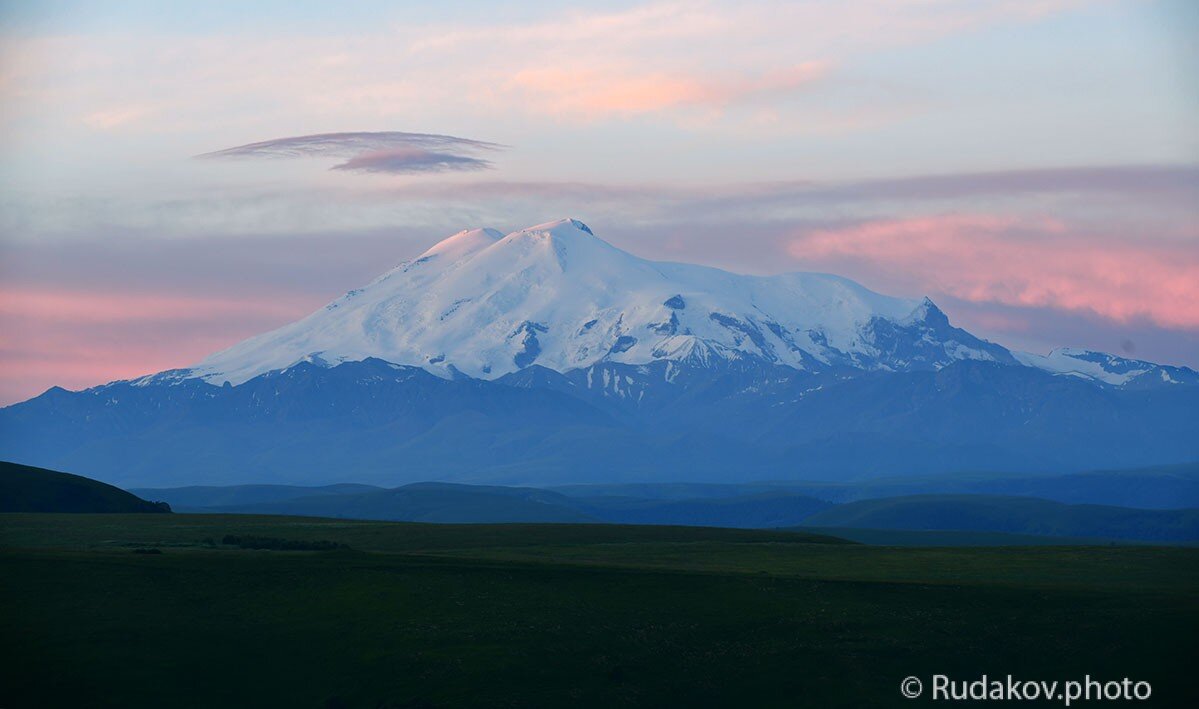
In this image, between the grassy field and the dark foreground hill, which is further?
the dark foreground hill

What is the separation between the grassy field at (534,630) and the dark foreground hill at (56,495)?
54.8 meters

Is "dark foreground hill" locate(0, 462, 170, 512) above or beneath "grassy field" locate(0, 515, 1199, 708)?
above

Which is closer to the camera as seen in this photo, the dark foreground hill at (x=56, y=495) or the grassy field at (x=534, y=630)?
the grassy field at (x=534, y=630)

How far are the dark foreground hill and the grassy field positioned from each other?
5481cm

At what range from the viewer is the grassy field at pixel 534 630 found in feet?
270

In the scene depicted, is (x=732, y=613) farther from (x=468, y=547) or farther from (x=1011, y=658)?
(x=468, y=547)

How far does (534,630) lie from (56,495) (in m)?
89.2

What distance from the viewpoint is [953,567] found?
114000mm

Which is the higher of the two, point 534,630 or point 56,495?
point 56,495

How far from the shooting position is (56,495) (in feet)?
540

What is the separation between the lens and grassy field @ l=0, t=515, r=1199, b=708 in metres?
82.2

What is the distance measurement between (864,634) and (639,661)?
38.7 feet

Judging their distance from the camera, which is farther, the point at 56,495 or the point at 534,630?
the point at 56,495

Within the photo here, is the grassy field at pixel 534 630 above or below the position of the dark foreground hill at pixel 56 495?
below
